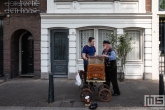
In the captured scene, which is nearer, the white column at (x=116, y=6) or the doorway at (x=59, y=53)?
the white column at (x=116, y=6)

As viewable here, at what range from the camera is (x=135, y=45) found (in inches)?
544

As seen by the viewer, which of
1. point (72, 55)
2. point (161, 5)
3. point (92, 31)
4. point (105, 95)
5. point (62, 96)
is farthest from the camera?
point (92, 31)

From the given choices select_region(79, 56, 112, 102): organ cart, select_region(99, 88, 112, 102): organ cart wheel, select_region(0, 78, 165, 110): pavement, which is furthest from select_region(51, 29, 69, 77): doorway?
select_region(99, 88, 112, 102): organ cart wheel

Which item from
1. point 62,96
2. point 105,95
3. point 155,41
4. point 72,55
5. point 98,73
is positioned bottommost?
point 62,96

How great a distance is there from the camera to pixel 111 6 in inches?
531

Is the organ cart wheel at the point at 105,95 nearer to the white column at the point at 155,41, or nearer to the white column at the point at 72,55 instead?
the white column at the point at 72,55

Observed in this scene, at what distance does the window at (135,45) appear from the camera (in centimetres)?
1378

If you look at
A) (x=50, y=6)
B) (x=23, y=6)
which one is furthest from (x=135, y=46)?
(x=23, y=6)

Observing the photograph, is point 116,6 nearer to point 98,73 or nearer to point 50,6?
point 50,6

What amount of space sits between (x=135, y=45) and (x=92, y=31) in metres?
Answer: 2.54

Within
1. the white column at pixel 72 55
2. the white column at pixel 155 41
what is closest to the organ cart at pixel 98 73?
the white column at pixel 72 55

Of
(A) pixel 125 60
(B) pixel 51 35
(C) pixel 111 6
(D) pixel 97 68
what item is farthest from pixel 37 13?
(D) pixel 97 68

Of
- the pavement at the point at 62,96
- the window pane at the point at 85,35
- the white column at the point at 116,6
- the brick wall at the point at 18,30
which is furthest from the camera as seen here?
the window pane at the point at 85,35

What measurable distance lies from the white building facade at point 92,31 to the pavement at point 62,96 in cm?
99
